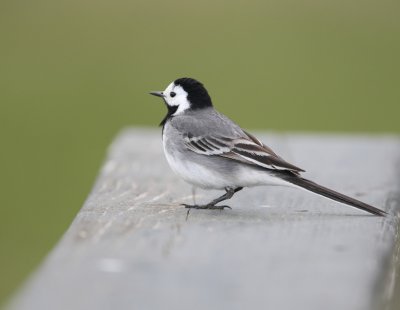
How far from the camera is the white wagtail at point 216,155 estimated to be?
587 cm

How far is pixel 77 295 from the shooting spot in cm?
338

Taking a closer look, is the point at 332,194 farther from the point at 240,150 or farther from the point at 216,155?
→ the point at 216,155

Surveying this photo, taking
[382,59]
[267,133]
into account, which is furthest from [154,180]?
[382,59]

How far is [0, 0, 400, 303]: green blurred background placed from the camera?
14.2 metres

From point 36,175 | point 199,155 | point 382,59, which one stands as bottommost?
point 36,175

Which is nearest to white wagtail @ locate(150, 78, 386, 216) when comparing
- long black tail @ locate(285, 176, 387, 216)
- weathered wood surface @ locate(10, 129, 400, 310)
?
long black tail @ locate(285, 176, 387, 216)

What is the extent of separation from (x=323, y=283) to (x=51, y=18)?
64.9 feet

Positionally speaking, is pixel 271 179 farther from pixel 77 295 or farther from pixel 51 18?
pixel 51 18

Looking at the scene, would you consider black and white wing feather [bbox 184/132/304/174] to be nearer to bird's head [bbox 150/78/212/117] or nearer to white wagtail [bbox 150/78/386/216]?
white wagtail [bbox 150/78/386/216]

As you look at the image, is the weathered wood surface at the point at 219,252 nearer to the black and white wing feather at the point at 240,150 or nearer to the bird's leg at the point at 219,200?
the bird's leg at the point at 219,200

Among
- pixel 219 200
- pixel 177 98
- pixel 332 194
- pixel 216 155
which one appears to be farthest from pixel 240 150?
pixel 177 98

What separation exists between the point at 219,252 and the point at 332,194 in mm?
1653

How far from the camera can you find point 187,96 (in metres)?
6.92

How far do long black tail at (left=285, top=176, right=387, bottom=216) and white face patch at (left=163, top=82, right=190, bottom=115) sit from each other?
4.49 ft
